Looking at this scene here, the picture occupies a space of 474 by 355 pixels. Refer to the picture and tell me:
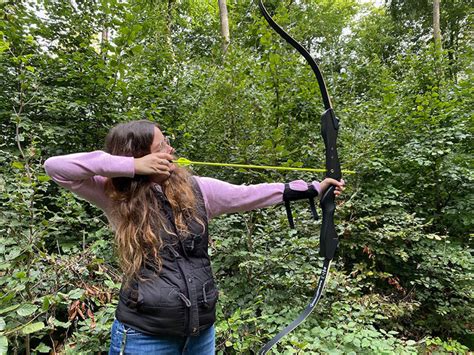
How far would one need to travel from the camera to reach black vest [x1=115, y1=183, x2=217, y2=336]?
840 mm

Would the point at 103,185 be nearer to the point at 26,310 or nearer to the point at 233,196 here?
the point at 233,196

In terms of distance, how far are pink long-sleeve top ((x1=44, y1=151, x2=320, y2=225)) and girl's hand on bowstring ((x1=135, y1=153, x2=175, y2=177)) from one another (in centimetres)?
2

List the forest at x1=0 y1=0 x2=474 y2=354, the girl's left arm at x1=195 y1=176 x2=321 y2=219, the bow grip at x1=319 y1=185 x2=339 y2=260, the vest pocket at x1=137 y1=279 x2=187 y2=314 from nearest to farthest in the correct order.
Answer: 1. the vest pocket at x1=137 y1=279 x2=187 y2=314
2. the girl's left arm at x1=195 y1=176 x2=321 y2=219
3. the bow grip at x1=319 y1=185 x2=339 y2=260
4. the forest at x1=0 y1=0 x2=474 y2=354

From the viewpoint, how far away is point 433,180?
3.02 metres

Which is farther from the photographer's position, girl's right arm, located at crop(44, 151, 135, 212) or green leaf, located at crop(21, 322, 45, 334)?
green leaf, located at crop(21, 322, 45, 334)

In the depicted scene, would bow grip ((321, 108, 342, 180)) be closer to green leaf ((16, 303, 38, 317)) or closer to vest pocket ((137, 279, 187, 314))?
vest pocket ((137, 279, 187, 314))

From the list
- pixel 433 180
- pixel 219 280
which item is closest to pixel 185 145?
pixel 219 280

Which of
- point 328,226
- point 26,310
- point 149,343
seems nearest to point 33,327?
point 26,310

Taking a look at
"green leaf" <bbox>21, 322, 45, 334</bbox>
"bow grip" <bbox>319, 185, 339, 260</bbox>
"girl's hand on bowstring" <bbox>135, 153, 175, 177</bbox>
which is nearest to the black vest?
"girl's hand on bowstring" <bbox>135, 153, 175, 177</bbox>

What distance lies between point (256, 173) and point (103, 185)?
1.33 metres

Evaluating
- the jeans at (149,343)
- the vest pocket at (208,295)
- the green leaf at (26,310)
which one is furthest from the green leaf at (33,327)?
the vest pocket at (208,295)

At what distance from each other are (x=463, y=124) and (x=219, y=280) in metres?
2.60

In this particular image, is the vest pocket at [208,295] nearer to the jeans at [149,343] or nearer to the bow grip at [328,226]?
the jeans at [149,343]

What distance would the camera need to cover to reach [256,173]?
2.21 m
